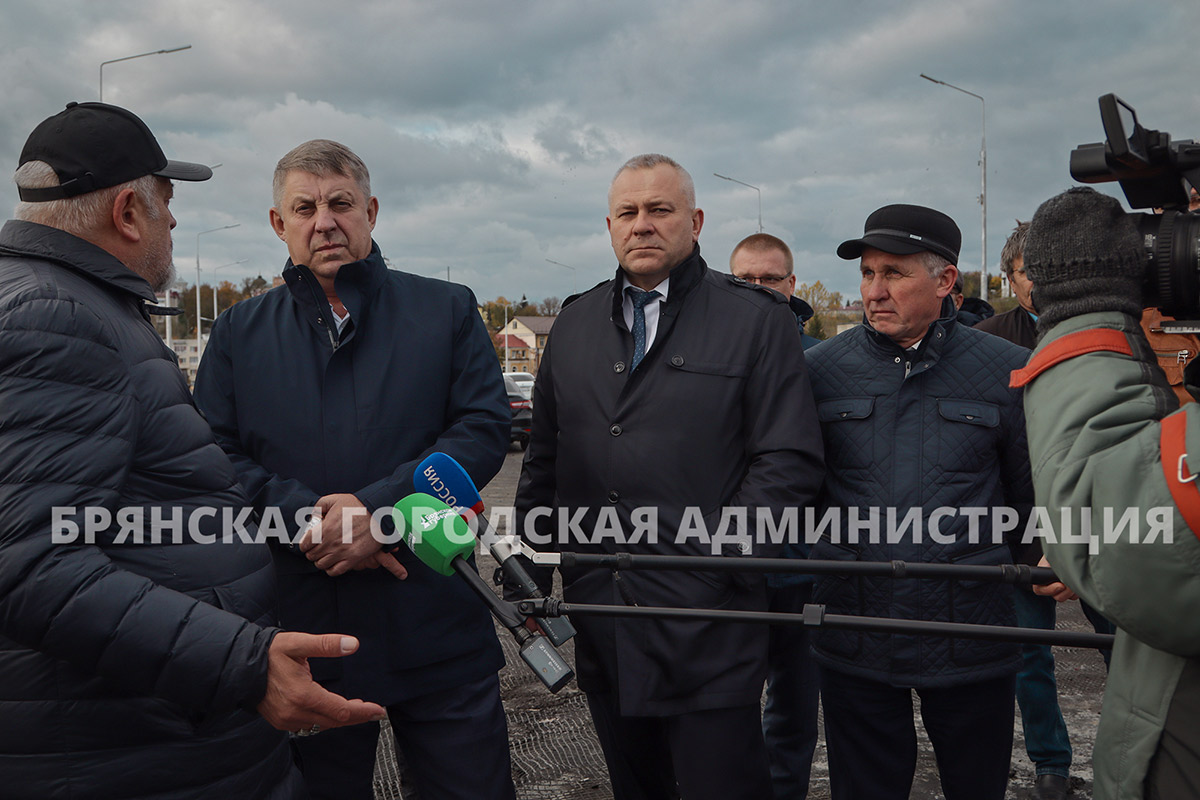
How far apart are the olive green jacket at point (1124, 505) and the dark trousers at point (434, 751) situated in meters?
1.82

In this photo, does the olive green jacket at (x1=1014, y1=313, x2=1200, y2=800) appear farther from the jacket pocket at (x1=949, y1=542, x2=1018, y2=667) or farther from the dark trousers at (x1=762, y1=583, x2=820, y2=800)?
the dark trousers at (x1=762, y1=583, x2=820, y2=800)

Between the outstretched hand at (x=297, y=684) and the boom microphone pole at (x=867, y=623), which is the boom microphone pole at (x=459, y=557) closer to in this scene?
the boom microphone pole at (x=867, y=623)

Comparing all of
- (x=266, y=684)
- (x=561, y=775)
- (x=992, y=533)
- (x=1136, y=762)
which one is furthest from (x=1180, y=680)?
(x=561, y=775)

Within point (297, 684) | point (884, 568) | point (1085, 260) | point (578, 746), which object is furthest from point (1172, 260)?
point (578, 746)

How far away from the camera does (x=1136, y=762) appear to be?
156 centimetres

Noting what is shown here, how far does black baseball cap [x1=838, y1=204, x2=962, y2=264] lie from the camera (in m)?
3.06

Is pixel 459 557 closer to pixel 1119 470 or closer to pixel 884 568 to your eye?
pixel 884 568

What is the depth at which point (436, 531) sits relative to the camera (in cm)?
212

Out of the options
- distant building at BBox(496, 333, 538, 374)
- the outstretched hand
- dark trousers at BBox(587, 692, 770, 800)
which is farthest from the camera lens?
distant building at BBox(496, 333, 538, 374)

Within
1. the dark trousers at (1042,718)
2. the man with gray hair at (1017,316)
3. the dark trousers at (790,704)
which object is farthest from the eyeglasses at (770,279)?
the dark trousers at (1042,718)

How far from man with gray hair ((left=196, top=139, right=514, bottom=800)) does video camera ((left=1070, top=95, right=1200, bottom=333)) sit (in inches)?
73.0

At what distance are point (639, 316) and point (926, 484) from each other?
1.10 metres

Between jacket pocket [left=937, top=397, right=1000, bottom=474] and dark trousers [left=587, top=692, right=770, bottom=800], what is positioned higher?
jacket pocket [left=937, top=397, right=1000, bottom=474]

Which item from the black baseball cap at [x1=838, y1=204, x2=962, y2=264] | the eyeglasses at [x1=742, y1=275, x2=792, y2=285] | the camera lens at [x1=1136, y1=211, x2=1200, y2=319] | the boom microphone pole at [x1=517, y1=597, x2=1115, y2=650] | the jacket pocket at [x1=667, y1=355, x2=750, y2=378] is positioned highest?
the eyeglasses at [x1=742, y1=275, x2=792, y2=285]
